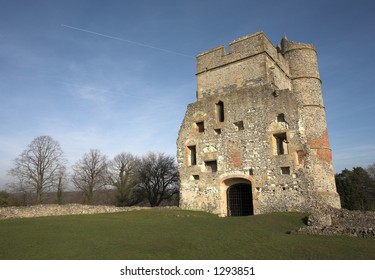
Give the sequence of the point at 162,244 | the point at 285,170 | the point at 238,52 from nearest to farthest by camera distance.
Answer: the point at 162,244, the point at 285,170, the point at 238,52

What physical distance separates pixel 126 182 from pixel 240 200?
25.1 metres

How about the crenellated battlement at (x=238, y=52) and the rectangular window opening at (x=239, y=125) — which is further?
the crenellated battlement at (x=238, y=52)

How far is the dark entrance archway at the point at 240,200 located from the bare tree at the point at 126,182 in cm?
2358

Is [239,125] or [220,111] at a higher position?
[220,111]

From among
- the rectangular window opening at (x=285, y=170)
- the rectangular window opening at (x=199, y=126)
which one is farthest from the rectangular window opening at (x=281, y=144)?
the rectangular window opening at (x=199, y=126)

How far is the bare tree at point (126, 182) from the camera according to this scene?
3891 cm

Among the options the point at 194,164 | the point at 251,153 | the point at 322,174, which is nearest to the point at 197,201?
the point at 194,164

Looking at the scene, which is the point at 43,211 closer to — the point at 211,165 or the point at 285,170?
the point at 211,165

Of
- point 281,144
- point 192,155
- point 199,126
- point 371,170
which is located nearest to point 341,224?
point 281,144

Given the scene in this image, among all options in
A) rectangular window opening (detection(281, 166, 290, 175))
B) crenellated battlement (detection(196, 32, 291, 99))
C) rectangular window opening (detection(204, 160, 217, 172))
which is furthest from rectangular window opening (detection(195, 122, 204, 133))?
rectangular window opening (detection(281, 166, 290, 175))

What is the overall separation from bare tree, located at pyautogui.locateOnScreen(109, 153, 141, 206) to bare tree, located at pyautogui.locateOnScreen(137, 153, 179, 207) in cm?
101

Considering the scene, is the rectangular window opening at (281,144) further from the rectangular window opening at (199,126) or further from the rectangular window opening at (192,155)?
the rectangular window opening at (192,155)

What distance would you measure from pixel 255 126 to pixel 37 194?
27.4 metres

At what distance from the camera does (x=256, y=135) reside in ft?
56.9
